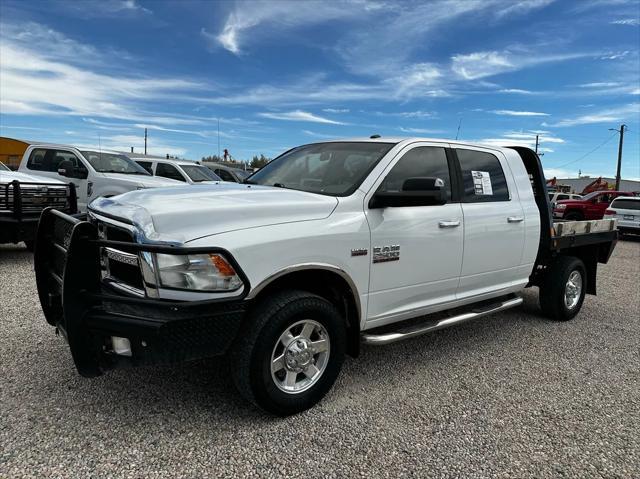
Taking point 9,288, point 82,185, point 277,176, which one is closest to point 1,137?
point 82,185

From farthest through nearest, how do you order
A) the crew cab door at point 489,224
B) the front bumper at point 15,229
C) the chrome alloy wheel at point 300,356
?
the front bumper at point 15,229 → the crew cab door at point 489,224 → the chrome alloy wheel at point 300,356

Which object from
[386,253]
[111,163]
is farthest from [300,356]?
[111,163]

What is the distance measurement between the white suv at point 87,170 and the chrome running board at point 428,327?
23.3 feet

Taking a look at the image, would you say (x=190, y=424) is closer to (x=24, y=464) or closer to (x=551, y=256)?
(x=24, y=464)

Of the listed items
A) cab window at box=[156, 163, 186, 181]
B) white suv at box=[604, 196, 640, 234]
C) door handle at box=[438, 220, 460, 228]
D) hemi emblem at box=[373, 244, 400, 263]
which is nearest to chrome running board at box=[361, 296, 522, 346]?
hemi emblem at box=[373, 244, 400, 263]

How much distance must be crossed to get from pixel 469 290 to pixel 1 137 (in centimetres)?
4534

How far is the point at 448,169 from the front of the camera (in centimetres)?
404

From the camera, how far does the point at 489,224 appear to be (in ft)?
13.8

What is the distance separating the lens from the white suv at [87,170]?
9750 millimetres

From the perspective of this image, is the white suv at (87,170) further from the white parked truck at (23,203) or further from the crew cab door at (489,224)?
the crew cab door at (489,224)

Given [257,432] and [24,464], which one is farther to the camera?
[257,432]

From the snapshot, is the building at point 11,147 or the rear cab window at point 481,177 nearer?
the rear cab window at point 481,177

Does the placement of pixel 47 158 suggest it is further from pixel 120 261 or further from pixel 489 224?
pixel 489 224

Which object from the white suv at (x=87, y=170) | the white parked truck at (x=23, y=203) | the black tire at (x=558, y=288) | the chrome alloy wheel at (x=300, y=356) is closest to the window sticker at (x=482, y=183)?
the black tire at (x=558, y=288)
